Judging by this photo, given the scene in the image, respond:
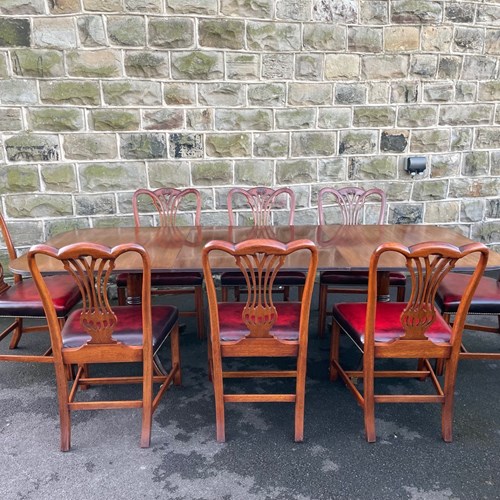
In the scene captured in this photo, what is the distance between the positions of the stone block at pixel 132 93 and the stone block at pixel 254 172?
31.6 inches

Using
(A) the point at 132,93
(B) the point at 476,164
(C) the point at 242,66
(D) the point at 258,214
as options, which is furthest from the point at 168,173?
(B) the point at 476,164

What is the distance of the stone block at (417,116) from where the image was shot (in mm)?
3555

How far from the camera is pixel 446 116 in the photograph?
362 centimetres

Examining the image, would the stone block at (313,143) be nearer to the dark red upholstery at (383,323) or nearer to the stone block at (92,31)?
the stone block at (92,31)

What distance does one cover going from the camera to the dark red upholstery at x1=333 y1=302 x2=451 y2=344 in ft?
6.04

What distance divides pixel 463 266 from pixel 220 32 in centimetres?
243

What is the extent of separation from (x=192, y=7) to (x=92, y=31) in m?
0.75

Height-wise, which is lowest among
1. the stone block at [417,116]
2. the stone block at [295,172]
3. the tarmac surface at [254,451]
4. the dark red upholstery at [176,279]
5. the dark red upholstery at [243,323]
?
the tarmac surface at [254,451]

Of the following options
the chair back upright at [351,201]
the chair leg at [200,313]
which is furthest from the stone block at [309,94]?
the chair leg at [200,313]

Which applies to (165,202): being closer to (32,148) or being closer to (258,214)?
(258,214)

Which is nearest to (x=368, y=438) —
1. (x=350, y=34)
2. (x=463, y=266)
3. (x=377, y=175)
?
(x=463, y=266)

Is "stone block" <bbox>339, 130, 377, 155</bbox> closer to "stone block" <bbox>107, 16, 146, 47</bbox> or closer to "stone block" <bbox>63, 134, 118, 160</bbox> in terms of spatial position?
A: "stone block" <bbox>107, 16, 146, 47</bbox>

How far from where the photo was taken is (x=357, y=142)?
3.56m

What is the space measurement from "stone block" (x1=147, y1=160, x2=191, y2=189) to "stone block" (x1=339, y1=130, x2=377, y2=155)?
1.32m
